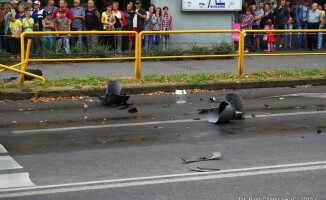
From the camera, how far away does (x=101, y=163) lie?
756 cm

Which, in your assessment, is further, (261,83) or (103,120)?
(261,83)

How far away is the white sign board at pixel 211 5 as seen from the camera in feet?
70.4

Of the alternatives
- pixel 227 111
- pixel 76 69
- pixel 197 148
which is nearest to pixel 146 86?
pixel 76 69

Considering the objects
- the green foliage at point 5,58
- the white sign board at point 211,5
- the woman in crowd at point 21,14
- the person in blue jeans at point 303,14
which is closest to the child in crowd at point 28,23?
the woman in crowd at point 21,14

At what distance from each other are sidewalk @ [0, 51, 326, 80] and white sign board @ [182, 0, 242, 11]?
184 inches

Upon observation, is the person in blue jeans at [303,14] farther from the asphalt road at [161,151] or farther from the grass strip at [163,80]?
the asphalt road at [161,151]

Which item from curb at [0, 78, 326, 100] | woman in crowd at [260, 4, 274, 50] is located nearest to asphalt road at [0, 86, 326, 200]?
curb at [0, 78, 326, 100]

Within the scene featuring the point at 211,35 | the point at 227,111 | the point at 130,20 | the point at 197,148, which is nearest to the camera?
the point at 197,148

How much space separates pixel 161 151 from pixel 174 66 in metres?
7.98

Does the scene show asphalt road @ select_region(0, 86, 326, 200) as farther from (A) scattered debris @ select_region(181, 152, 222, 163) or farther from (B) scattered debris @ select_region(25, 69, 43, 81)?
(B) scattered debris @ select_region(25, 69, 43, 81)

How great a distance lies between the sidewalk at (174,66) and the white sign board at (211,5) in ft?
15.3

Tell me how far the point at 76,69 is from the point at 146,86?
2114 mm

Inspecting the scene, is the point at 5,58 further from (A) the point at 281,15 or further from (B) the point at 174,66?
(A) the point at 281,15

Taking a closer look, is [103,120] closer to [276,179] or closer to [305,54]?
[276,179]
